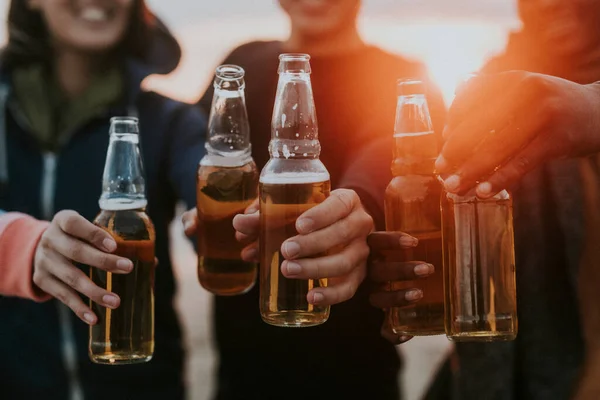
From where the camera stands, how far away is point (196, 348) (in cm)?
146

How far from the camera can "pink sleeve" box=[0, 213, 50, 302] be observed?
3.58 ft

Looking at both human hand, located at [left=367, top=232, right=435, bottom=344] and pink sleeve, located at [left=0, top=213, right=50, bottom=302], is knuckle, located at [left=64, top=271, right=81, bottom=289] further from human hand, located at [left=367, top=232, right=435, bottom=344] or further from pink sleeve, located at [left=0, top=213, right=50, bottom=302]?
human hand, located at [left=367, top=232, right=435, bottom=344]

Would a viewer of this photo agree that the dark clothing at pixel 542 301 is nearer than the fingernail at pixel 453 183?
No

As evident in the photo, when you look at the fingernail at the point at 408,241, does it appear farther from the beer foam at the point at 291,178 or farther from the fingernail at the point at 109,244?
the fingernail at the point at 109,244

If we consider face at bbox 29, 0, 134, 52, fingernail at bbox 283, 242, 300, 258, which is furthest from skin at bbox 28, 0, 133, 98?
fingernail at bbox 283, 242, 300, 258

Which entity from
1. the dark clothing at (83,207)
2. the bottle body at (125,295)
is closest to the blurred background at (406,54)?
the dark clothing at (83,207)

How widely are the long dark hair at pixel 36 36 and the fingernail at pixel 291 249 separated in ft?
2.54

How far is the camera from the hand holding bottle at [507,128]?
2.82ft

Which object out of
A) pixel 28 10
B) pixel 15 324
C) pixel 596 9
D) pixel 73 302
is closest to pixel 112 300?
pixel 73 302

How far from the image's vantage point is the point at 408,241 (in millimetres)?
951

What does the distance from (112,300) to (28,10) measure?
2.89ft

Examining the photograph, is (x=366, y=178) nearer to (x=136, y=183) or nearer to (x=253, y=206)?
(x=253, y=206)

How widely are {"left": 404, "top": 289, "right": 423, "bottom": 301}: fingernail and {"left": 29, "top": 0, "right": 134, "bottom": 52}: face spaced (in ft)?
2.93

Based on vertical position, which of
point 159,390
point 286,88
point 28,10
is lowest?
point 159,390
